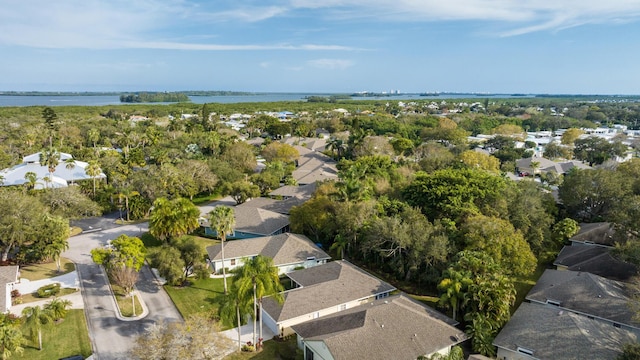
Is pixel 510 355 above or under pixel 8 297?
under

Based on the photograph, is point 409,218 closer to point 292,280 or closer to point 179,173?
point 292,280

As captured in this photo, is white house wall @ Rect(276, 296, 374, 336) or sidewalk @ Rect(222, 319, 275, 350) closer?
sidewalk @ Rect(222, 319, 275, 350)

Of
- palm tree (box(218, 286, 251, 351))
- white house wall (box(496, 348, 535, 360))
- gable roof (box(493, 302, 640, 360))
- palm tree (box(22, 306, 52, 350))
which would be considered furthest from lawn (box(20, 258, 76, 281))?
gable roof (box(493, 302, 640, 360))

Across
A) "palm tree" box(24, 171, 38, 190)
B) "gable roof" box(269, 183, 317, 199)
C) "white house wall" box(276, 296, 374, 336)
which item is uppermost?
"palm tree" box(24, 171, 38, 190)

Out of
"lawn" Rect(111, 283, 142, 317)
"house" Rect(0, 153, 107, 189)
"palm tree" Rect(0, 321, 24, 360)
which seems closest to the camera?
"palm tree" Rect(0, 321, 24, 360)

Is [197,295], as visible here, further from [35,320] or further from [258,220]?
[258,220]

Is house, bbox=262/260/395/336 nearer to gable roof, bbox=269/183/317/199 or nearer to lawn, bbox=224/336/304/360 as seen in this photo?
lawn, bbox=224/336/304/360

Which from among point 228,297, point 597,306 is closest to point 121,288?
point 228,297

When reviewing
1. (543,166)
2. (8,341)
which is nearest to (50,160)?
(8,341)
